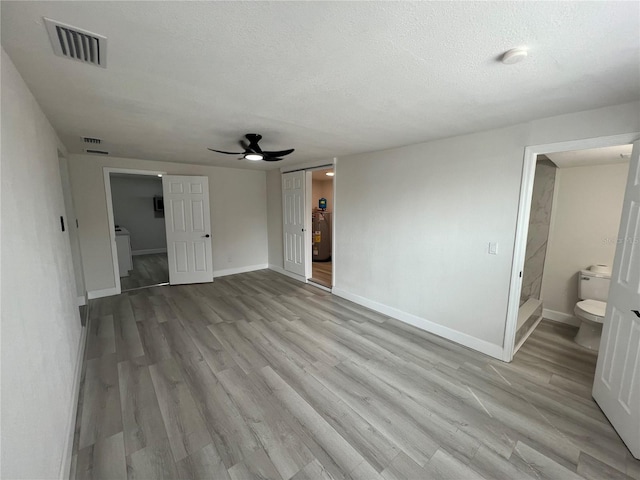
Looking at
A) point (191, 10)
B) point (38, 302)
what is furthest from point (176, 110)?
point (38, 302)

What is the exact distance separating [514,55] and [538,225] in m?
3.21

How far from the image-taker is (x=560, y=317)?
11.7 ft

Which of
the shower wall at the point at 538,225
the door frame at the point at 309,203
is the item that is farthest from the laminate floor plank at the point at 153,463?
the shower wall at the point at 538,225

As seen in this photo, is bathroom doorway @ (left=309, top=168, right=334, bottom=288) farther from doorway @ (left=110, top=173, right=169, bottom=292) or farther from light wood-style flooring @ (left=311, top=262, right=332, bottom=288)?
doorway @ (left=110, top=173, right=169, bottom=292)

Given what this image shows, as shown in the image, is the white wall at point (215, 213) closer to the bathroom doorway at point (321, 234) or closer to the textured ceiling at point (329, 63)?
the bathroom doorway at point (321, 234)

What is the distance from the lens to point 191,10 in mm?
1024

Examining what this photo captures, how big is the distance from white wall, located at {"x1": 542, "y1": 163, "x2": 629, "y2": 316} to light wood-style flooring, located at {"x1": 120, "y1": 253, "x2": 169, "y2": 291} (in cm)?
658

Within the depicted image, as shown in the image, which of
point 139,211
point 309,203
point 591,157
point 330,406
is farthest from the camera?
point 139,211

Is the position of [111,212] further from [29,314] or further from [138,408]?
[29,314]

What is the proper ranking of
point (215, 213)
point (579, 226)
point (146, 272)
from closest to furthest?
point (579, 226) < point (215, 213) < point (146, 272)

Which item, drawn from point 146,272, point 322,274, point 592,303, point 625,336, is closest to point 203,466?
point 625,336

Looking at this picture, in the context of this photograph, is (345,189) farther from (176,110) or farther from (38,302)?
(38,302)

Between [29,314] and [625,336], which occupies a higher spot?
[29,314]

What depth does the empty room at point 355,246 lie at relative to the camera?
117cm
